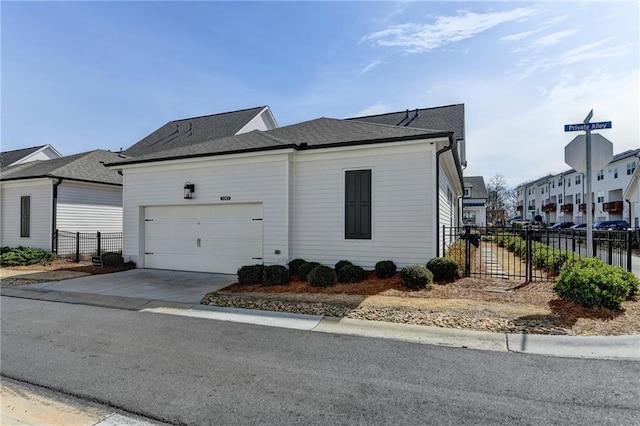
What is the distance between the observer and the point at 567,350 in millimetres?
4629

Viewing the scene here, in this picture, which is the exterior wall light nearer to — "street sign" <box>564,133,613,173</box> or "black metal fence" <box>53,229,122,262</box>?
"black metal fence" <box>53,229,122,262</box>

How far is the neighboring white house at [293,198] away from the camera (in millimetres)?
9117

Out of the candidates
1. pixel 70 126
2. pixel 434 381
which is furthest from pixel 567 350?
pixel 70 126

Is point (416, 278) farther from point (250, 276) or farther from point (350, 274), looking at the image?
point (250, 276)

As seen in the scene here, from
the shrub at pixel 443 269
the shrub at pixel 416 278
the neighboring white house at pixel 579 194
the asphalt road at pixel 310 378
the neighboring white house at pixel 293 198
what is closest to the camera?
the asphalt road at pixel 310 378

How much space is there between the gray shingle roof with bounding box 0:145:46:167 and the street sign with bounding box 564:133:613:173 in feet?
103

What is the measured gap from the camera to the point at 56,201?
49.6 feet

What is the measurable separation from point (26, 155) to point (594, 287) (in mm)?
32147

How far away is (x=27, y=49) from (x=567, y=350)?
13.6 m

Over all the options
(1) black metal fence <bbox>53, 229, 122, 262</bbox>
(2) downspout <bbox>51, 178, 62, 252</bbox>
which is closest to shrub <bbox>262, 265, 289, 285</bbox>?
(1) black metal fence <bbox>53, 229, 122, 262</bbox>

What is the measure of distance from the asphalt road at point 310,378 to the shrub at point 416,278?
291 centimetres

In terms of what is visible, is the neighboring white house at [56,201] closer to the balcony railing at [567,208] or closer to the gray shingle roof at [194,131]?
the gray shingle roof at [194,131]

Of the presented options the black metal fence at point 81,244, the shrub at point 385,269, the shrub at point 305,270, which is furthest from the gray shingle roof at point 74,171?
the shrub at point 385,269

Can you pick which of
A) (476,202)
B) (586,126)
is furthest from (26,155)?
(476,202)
